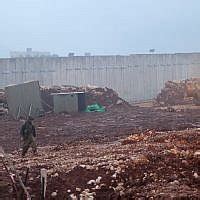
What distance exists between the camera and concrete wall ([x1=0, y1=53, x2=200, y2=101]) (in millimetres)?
40188

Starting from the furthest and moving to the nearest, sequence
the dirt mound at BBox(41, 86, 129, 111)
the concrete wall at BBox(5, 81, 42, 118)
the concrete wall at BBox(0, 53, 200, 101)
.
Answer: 1. the concrete wall at BBox(0, 53, 200, 101)
2. the dirt mound at BBox(41, 86, 129, 111)
3. the concrete wall at BBox(5, 81, 42, 118)

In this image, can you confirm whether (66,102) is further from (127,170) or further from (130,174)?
(130,174)

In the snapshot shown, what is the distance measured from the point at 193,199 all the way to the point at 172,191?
0.59m

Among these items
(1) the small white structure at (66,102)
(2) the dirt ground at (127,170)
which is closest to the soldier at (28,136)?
(2) the dirt ground at (127,170)

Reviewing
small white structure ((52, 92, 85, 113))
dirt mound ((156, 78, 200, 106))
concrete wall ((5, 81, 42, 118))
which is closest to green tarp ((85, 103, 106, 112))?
small white structure ((52, 92, 85, 113))

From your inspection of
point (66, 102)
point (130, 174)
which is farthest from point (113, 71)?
point (130, 174)

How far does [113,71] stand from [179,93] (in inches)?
273

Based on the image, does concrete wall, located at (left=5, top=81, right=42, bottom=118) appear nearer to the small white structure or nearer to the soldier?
the small white structure

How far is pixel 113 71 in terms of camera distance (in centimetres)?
4441

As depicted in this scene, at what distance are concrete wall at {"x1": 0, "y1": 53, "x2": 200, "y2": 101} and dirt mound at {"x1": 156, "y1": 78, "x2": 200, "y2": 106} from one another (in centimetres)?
503

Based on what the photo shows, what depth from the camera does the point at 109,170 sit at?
1078 centimetres

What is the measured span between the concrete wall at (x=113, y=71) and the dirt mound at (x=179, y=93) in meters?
5.03

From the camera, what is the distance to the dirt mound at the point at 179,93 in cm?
3812

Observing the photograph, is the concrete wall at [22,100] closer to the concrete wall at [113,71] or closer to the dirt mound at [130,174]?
Result: the concrete wall at [113,71]
